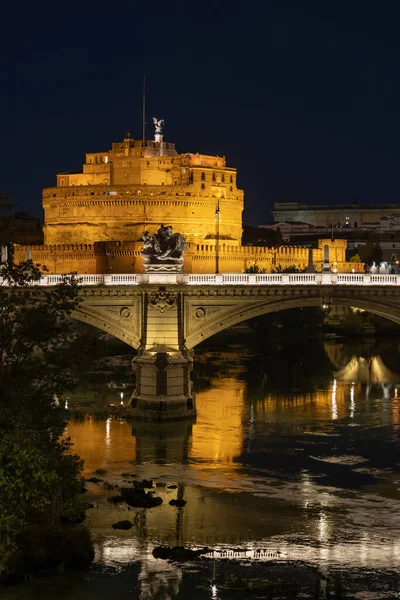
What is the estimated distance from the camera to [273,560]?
34031 mm

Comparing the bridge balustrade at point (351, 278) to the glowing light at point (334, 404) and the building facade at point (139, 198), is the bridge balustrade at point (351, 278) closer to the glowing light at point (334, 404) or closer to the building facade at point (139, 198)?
the glowing light at point (334, 404)

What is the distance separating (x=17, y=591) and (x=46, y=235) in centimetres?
8856

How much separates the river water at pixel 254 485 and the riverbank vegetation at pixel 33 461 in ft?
3.05

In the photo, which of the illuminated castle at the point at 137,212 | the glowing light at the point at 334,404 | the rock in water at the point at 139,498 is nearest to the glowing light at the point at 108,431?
the rock in water at the point at 139,498

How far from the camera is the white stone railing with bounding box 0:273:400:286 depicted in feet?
190

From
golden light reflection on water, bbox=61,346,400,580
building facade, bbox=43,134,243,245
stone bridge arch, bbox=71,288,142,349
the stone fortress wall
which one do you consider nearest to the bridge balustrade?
golden light reflection on water, bbox=61,346,400,580

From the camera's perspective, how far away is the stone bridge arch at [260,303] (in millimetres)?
57781

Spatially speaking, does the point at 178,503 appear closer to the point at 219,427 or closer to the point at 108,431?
the point at 108,431

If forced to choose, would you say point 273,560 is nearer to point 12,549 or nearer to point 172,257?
point 12,549

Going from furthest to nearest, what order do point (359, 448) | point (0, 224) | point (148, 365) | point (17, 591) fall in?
point (148, 365) → point (359, 448) → point (0, 224) → point (17, 591)

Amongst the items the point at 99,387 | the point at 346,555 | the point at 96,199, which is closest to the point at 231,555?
the point at 346,555

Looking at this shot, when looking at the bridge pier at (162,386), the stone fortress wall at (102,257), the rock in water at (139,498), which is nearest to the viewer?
the rock in water at (139,498)

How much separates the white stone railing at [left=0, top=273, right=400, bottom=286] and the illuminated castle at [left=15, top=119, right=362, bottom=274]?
161 feet

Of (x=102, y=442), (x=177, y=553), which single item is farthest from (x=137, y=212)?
(x=177, y=553)
